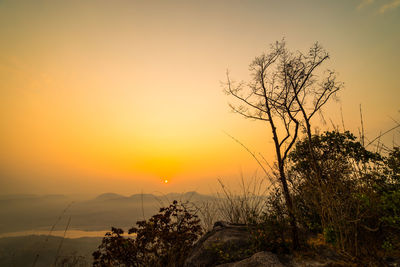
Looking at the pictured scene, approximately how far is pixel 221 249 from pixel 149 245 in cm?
205

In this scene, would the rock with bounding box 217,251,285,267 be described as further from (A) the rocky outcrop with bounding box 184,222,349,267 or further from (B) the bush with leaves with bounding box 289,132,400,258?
(B) the bush with leaves with bounding box 289,132,400,258

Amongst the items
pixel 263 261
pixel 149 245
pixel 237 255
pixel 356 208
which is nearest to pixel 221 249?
pixel 237 255

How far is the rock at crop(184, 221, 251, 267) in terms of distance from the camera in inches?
150

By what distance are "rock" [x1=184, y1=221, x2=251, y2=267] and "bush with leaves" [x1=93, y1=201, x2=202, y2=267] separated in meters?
0.60

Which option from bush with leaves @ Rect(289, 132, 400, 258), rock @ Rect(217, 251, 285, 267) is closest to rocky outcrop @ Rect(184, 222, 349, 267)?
rock @ Rect(217, 251, 285, 267)

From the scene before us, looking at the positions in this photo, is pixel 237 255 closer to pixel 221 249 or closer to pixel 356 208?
pixel 221 249

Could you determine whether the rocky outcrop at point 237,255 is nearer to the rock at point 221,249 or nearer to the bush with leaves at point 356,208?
the rock at point 221,249

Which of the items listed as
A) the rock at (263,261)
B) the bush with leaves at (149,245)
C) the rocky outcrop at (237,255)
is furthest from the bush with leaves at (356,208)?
the bush with leaves at (149,245)

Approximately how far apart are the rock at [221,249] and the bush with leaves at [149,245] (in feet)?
1.97

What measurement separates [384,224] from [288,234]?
5.59 feet

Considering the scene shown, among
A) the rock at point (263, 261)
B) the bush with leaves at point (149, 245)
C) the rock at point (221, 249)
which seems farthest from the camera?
the bush with leaves at point (149, 245)

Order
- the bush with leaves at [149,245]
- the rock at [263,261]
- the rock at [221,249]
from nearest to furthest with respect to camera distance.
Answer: the rock at [263,261], the rock at [221,249], the bush with leaves at [149,245]

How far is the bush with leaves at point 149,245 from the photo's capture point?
4.70m

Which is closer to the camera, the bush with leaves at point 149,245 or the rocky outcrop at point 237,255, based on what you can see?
the rocky outcrop at point 237,255
